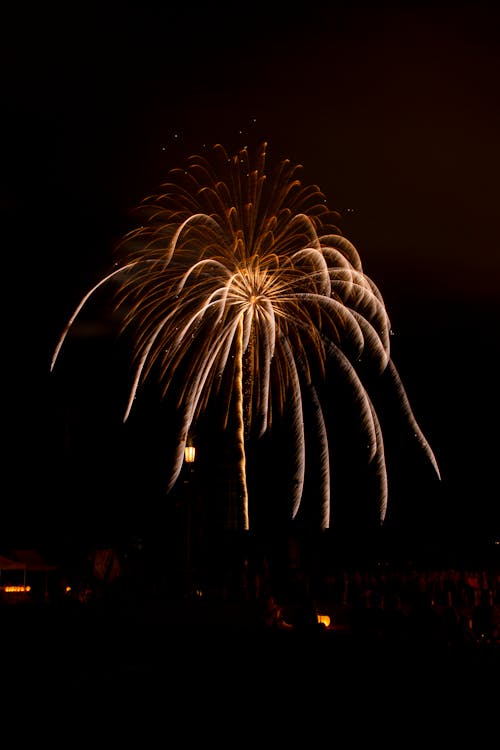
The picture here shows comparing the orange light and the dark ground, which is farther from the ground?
the orange light

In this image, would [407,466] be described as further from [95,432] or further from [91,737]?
[91,737]

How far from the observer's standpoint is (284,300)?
21344mm

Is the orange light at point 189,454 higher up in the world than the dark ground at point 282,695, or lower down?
higher up

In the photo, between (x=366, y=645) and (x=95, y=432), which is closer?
(x=366, y=645)

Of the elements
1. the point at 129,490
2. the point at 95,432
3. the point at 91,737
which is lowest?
the point at 91,737

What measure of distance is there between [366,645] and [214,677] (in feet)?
4.70

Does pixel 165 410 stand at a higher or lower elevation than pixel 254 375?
higher

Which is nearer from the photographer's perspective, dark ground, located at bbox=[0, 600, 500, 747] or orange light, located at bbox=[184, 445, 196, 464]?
dark ground, located at bbox=[0, 600, 500, 747]

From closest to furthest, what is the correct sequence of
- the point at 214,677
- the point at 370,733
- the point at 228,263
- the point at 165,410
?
the point at 370,733
the point at 214,677
the point at 228,263
the point at 165,410

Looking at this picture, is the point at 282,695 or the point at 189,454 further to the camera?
the point at 189,454

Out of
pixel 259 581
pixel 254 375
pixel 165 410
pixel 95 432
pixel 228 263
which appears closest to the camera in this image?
pixel 259 581

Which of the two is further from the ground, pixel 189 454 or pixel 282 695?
pixel 189 454

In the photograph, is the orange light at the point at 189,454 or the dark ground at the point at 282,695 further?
the orange light at the point at 189,454

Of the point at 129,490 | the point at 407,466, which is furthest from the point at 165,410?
the point at 407,466
